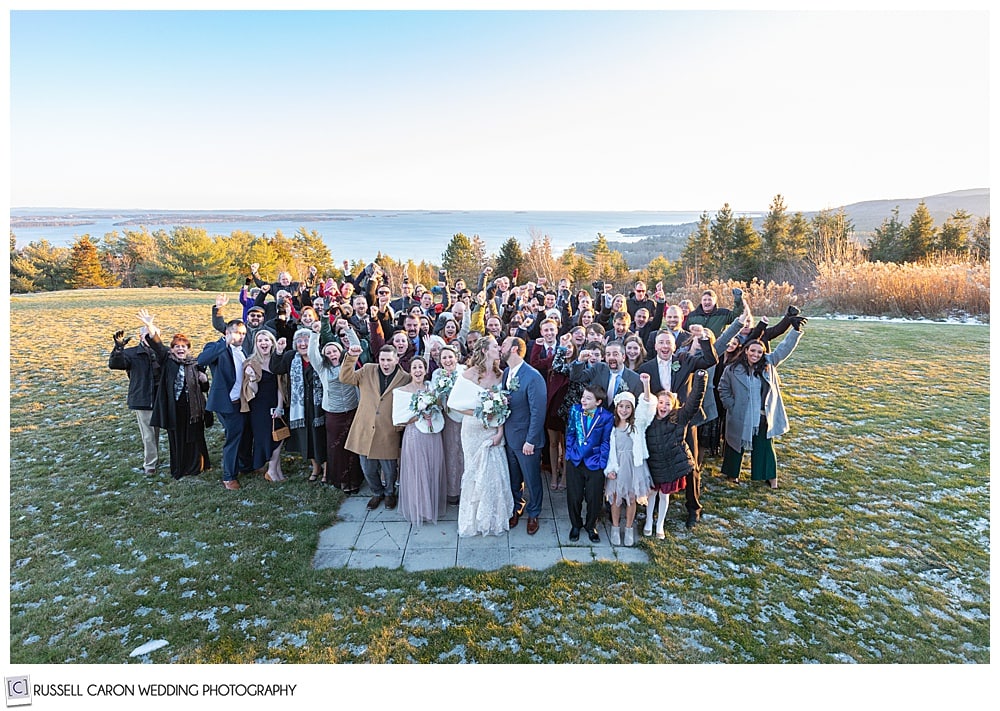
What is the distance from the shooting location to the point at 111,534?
553cm

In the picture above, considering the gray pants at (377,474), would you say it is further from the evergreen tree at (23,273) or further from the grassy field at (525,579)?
the evergreen tree at (23,273)

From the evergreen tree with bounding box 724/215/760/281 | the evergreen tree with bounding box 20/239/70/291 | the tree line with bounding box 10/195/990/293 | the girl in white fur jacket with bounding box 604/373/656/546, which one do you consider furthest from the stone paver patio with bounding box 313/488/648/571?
the evergreen tree with bounding box 20/239/70/291

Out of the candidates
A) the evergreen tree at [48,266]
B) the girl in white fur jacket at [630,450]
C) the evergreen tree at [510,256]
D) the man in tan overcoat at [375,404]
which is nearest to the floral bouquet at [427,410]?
the man in tan overcoat at [375,404]

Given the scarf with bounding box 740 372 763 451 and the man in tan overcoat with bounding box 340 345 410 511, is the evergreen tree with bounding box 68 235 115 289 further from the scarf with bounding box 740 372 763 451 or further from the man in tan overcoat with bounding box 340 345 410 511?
the scarf with bounding box 740 372 763 451

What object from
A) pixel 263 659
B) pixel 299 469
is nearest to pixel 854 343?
pixel 299 469

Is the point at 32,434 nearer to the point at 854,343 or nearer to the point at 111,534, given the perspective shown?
the point at 111,534

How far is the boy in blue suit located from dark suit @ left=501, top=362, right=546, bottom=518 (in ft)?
1.02

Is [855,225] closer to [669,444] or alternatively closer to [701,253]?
[701,253]

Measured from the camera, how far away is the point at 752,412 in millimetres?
6121

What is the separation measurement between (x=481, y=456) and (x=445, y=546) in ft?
3.03

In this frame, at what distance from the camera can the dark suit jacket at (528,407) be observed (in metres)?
5.20

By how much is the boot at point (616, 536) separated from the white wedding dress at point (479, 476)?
3.40 feet

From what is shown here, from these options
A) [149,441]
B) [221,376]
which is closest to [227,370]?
[221,376]

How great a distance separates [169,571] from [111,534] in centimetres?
116
